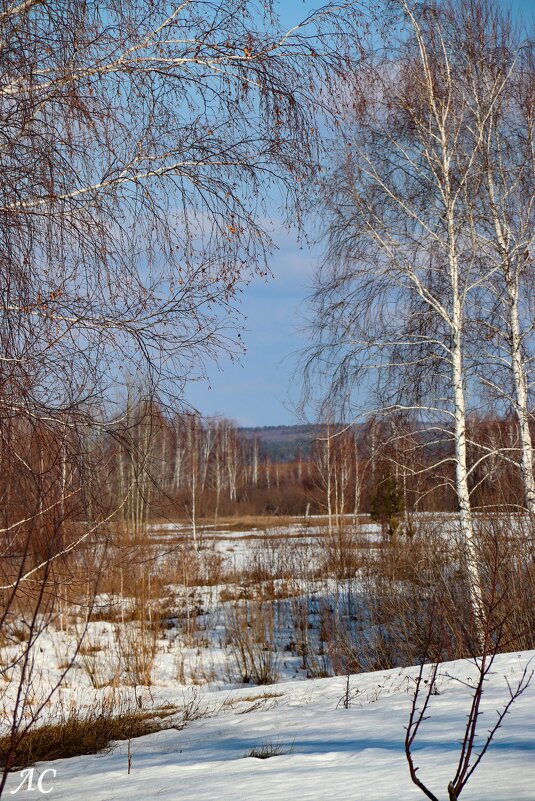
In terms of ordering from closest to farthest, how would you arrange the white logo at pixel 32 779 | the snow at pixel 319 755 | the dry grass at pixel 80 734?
the snow at pixel 319 755
the white logo at pixel 32 779
the dry grass at pixel 80 734

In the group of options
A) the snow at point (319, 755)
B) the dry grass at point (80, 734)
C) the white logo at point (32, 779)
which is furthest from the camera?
the dry grass at point (80, 734)

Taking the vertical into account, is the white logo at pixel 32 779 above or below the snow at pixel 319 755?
below

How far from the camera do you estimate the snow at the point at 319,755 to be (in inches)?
113

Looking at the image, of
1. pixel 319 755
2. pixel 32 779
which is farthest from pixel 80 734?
pixel 319 755

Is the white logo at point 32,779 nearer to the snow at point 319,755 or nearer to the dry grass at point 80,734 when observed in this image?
the snow at point 319,755

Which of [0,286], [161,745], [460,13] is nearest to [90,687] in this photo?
[161,745]

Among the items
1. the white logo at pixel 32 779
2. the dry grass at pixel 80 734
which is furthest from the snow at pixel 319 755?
the dry grass at pixel 80 734

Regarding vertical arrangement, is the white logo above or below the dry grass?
above

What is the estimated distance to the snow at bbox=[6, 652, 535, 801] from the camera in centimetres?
287

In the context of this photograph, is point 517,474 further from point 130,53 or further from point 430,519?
point 130,53

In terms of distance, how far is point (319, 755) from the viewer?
3.61 meters

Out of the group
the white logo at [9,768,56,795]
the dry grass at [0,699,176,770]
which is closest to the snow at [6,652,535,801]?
the white logo at [9,768,56,795]

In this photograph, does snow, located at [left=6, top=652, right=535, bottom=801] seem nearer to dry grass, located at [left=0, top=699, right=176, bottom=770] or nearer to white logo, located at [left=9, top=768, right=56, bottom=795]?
white logo, located at [left=9, top=768, right=56, bottom=795]

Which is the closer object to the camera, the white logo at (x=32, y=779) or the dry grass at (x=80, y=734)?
the white logo at (x=32, y=779)
